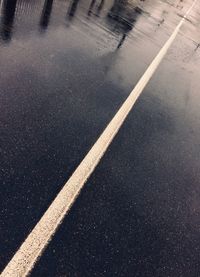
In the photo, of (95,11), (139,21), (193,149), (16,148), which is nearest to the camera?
(16,148)

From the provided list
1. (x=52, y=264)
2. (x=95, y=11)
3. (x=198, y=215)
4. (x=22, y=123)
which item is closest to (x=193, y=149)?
(x=198, y=215)

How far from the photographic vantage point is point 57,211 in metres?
3.88

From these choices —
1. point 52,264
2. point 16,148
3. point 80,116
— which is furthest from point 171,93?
point 52,264

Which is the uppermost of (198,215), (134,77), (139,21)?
(198,215)

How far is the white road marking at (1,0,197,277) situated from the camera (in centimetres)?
319

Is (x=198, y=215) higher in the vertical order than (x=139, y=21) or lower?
higher

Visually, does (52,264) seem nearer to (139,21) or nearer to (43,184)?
(43,184)

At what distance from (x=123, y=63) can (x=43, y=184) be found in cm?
533

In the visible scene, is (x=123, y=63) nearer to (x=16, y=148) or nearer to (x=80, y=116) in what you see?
(x=80, y=116)

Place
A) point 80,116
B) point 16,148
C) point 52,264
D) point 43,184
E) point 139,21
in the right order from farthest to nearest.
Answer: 1. point 139,21
2. point 80,116
3. point 16,148
4. point 43,184
5. point 52,264

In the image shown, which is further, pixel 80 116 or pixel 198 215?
pixel 80 116

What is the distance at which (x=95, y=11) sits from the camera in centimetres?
1257

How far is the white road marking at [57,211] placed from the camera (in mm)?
3188

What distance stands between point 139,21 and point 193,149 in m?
9.22
